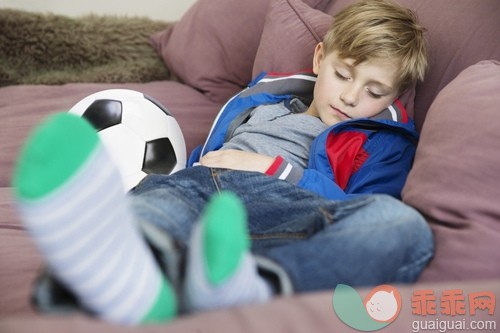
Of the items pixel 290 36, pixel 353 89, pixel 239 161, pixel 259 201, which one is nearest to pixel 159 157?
pixel 239 161

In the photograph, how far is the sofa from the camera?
57 centimetres

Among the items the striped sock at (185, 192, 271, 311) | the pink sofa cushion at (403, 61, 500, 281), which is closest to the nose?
the pink sofa cushion at (403, 61, 500, 281)

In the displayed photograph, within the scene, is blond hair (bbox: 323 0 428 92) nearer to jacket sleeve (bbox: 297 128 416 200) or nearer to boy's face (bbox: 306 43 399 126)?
boy's face (bbox: 306 43 399 126)

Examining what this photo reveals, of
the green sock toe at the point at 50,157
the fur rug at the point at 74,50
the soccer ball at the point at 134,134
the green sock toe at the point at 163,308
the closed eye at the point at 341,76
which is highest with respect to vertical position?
the green sock toe at the point at 50,157

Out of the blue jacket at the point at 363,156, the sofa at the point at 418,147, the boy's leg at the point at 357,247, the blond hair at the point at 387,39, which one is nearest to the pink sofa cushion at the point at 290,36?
the sofa at the point at 418,147

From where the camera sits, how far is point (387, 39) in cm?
111

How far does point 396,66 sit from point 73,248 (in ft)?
2.69

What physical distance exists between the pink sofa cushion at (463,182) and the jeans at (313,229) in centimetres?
4

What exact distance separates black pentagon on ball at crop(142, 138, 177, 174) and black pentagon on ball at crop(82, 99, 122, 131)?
9 cm

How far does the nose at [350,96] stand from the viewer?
43.4 inches

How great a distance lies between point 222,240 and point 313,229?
10.0 inches

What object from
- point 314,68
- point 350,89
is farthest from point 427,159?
point 314,68

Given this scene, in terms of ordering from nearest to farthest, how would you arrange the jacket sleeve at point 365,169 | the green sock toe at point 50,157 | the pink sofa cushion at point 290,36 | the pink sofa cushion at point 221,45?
1. the green sock toe at point 50,157
2. the jacket sleeve at point 365,169
3. the pink sofa cushion at point 290,36
4. the pink sofa cushion at point 221,45

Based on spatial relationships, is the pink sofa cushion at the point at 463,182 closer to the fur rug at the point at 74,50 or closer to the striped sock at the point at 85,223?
the striped sock at the point at 85,223
